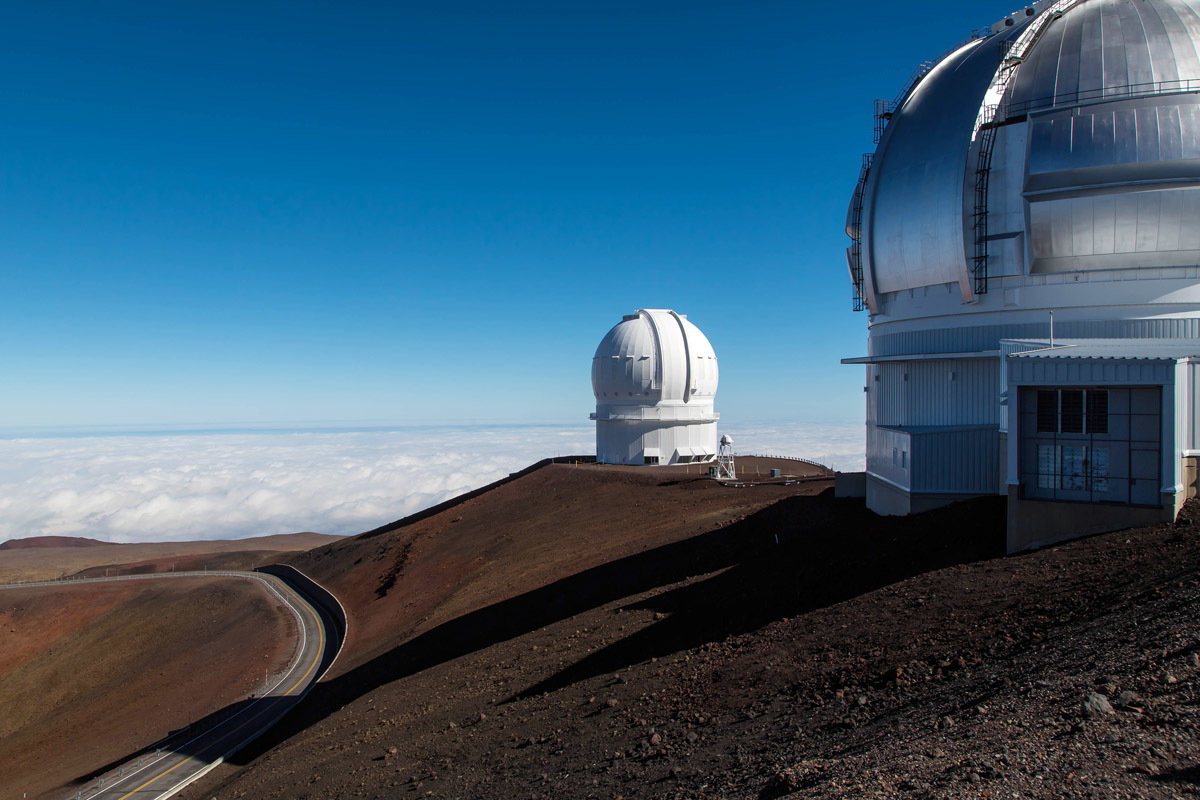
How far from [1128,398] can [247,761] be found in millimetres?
18141

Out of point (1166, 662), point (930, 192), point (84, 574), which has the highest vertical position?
point (930, 192)

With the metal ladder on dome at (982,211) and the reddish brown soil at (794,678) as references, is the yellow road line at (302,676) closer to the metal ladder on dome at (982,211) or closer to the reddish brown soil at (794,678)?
the reddish brown soil at (794,678)

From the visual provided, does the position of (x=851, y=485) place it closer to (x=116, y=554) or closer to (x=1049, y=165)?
(x=1049, y=165)

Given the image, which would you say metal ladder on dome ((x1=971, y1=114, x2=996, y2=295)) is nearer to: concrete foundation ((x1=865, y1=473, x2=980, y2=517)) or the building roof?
the building roof

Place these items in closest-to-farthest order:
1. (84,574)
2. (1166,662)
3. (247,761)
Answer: (1166,662), (247,761), (84,574)

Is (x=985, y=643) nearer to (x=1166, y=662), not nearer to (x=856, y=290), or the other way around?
(x=1166, y=662)

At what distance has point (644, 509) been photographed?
27516mm

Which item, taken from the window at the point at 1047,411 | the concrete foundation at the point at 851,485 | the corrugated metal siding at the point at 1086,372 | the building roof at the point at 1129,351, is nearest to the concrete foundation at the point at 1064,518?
the window at the point at 1047,411

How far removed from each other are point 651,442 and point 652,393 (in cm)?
267

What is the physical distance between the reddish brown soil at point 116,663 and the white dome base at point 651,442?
18496mm

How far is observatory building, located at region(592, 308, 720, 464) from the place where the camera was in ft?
131

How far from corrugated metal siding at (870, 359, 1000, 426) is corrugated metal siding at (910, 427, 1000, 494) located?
3.57 ft

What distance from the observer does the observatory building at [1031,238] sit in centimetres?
1359

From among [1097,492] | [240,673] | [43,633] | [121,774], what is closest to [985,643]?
[1097,492]
